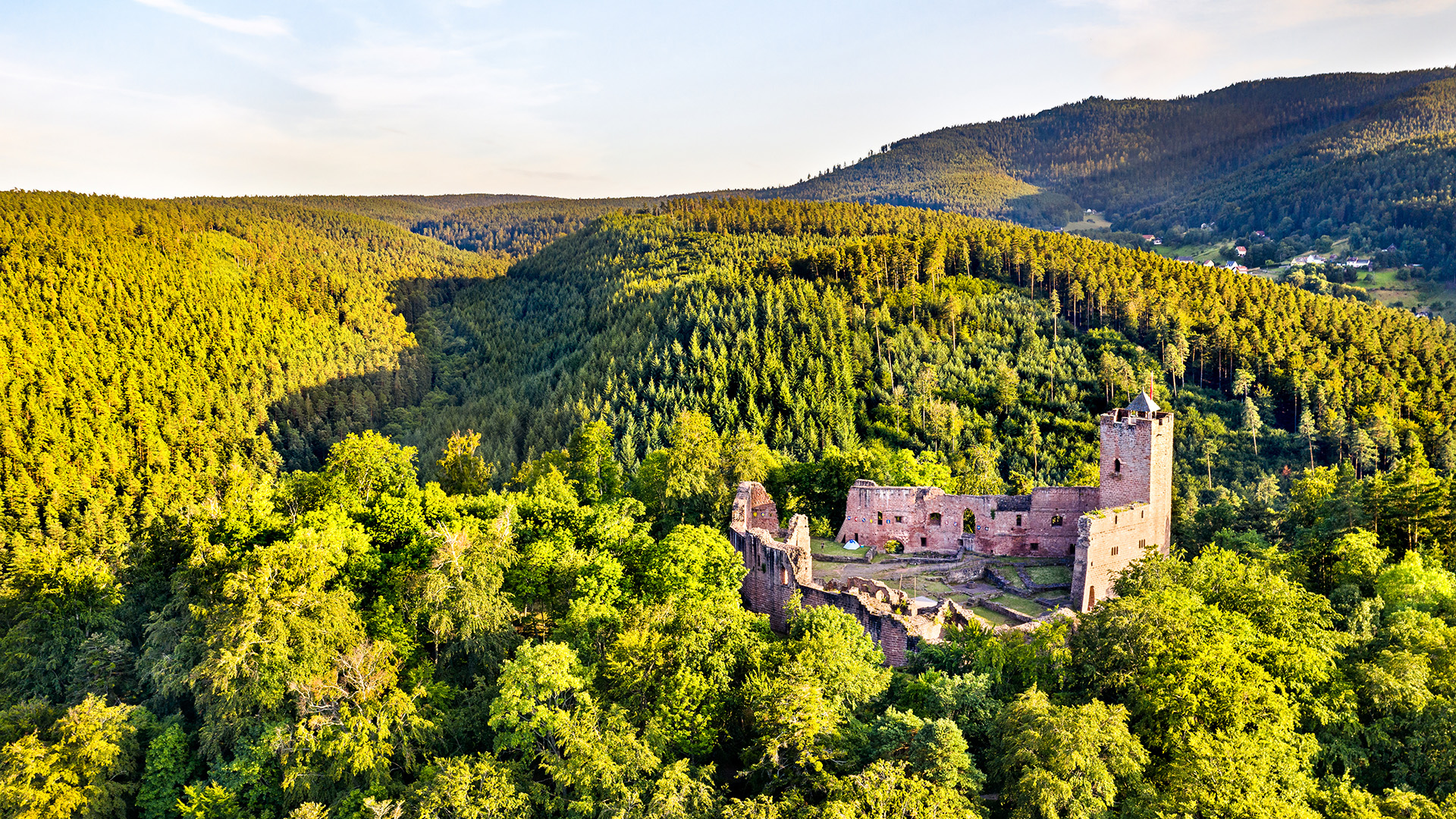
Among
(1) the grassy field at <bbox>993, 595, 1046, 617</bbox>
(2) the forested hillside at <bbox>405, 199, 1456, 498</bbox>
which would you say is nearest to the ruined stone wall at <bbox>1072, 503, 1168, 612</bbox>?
(1) the grassy field at <bbox>993, 595, 1046, 617</bbox>


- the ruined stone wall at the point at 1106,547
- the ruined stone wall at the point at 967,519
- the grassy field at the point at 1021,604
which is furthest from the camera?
the ruined stone wall at the point at 967,519

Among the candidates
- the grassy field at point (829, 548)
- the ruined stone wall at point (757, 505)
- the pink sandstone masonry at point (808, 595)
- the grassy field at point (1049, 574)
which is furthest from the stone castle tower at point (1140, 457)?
the ruined stone wall at point (757, 505)

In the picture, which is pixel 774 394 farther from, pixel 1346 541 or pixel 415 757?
pixel 415 757

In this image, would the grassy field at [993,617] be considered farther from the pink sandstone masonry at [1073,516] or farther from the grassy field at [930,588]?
the pink sandstone masonry at [1073,516]

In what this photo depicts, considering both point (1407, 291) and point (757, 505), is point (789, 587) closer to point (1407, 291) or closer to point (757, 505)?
point (757, 505)

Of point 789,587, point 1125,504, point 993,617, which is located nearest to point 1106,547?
point 1125,504

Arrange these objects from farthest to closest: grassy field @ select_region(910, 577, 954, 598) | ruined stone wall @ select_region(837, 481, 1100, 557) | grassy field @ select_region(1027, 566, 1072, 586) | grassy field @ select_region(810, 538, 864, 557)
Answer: grassy field @ select_region(810, 538, 864, 557)
ruined stone wall @ select_region(837, 481, 1100, 557)
grassy field @ select_region(1027, 566, 1072, 586)
grassy field @ select_region(910, 577, 954, 598)

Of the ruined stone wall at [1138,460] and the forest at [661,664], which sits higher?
the ruined stone wall at [1138,460]

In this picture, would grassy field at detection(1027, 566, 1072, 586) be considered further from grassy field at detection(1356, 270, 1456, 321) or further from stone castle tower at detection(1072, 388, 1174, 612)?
grassy field at detection(1356, 270, 1456, 321)

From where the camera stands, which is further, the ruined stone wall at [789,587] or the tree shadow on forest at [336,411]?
the tree shadow on forest at [336,411]
